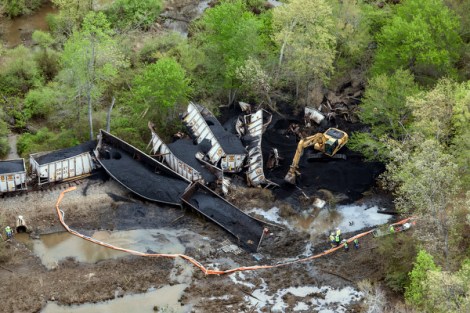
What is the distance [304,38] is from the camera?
144ft

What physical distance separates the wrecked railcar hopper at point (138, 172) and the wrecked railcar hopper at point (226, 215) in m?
0.93

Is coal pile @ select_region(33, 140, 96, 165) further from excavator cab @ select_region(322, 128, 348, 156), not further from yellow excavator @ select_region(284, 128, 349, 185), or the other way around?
excavator cab @ select_region(322, 128, 348, 156)

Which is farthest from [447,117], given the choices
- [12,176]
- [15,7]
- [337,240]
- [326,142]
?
[15,7]

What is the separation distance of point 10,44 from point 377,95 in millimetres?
33553

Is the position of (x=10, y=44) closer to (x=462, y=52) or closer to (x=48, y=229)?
(x=48, y=229)

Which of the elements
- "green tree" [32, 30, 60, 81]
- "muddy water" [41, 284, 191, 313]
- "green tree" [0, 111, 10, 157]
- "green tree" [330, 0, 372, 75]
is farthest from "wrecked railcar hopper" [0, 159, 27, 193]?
"green tree" [330, 0, 372, 75]

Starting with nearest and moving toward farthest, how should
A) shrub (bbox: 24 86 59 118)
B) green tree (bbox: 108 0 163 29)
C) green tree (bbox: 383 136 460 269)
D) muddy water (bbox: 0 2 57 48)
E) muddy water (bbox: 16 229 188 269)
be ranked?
1. green tree (bbox: 383 136 460 269)
2. muddy water (bbox: 16 229 188 269)
3. shrub (bbox: 24 86 59 118)
4. muddy water (bbox: 0 2 57 48)
5. green tree (bbox: 108 0 163 29)

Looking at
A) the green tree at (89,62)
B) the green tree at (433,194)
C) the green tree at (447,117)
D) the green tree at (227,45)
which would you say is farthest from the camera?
the green tree at (227,45)

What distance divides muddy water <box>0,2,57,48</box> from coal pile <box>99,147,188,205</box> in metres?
22.5

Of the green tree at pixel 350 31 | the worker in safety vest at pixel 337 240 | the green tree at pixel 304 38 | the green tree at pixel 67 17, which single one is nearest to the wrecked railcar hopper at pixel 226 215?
the worker in safety vest at pixel 337 240

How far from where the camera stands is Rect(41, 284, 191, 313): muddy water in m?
29.9

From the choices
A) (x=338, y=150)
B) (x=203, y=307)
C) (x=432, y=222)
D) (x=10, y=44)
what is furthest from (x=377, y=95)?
(x=10, y=44)

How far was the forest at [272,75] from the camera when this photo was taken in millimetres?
37625

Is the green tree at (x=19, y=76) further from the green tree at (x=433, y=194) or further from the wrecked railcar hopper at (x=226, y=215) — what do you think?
the green tree at (x=433, y=194)
